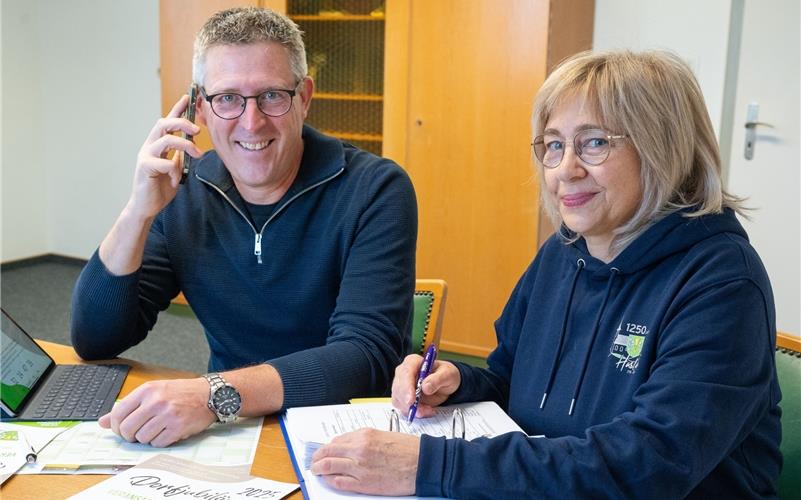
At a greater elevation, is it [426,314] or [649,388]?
[649,388]

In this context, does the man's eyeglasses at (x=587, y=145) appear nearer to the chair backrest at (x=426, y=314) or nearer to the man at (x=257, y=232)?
the man at (x=257, y=232)

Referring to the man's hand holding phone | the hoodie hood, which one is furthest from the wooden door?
the hoodie hood

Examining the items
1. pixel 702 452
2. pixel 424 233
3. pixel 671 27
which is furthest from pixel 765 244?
pixel 702 452

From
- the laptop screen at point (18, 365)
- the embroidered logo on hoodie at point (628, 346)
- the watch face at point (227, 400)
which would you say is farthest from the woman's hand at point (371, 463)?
the laptop screen at point (18, 365)

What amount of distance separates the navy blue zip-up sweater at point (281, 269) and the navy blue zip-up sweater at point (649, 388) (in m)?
0.32

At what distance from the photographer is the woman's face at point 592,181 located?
118 cm

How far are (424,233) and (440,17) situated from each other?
3.24 feet

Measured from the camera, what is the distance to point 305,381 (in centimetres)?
131

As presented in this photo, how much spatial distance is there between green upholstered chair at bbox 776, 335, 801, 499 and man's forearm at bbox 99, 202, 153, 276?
121 centimetres

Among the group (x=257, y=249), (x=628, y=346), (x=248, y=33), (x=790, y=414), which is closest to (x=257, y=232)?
(x=257, y=249)

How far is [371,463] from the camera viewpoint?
1.00m

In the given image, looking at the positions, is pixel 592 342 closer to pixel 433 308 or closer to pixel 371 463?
pixel 371 463

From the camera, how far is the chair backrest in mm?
1803

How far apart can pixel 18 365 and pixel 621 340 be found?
1.01 meters
